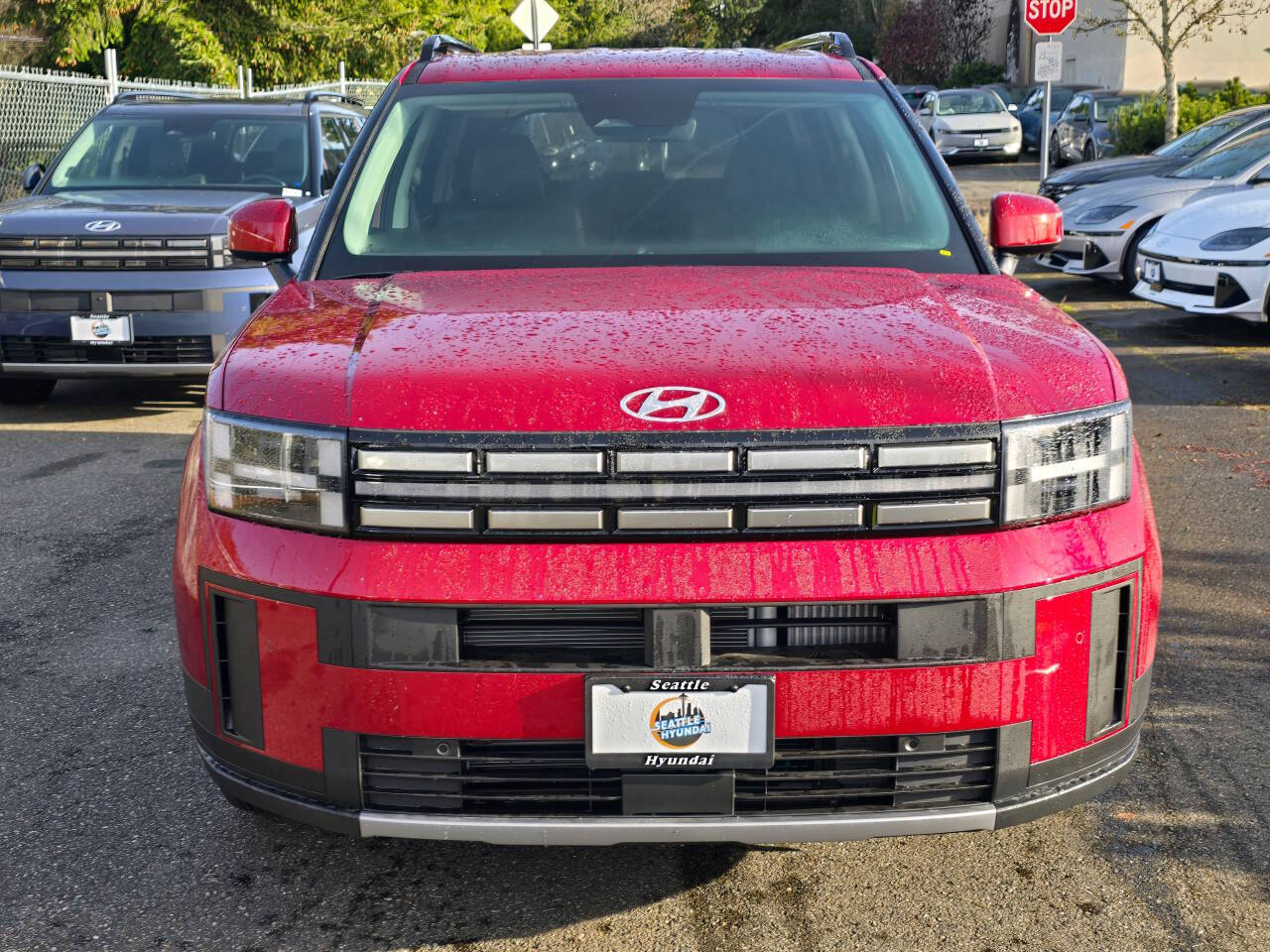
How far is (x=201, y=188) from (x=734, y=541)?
750 centimetres

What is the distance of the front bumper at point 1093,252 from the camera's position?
12.3 meters

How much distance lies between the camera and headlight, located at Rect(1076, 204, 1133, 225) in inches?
490

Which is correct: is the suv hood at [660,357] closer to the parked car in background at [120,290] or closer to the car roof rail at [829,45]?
the car roof rail at [829,45]

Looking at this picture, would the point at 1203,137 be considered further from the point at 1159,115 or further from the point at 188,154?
the point at 188,154

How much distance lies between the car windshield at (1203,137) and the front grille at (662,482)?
12220mm

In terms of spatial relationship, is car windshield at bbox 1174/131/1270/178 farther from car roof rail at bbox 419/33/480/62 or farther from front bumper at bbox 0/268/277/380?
car roof rail at bbox 419/33/480/62

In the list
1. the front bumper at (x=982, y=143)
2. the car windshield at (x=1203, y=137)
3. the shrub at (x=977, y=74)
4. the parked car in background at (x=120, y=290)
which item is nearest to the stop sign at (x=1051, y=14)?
the car windshield at (x=1203, y=137)

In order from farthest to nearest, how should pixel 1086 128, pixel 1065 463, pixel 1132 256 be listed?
pixel 1086 128 < pixel 1132 256 < pixel 1065 463

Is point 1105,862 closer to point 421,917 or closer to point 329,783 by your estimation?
point 421,917

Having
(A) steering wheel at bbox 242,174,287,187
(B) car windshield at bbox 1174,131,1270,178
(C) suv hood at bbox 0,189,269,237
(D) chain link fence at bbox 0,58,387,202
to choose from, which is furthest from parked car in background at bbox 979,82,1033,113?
(C) suv hood at bbox 0,189,269,237

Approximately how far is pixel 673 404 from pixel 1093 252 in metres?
10.7

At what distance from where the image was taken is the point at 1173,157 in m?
14.0

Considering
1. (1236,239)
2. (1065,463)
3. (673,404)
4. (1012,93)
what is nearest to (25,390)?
(673,404)

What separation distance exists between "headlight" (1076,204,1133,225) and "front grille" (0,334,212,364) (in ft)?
26.1
